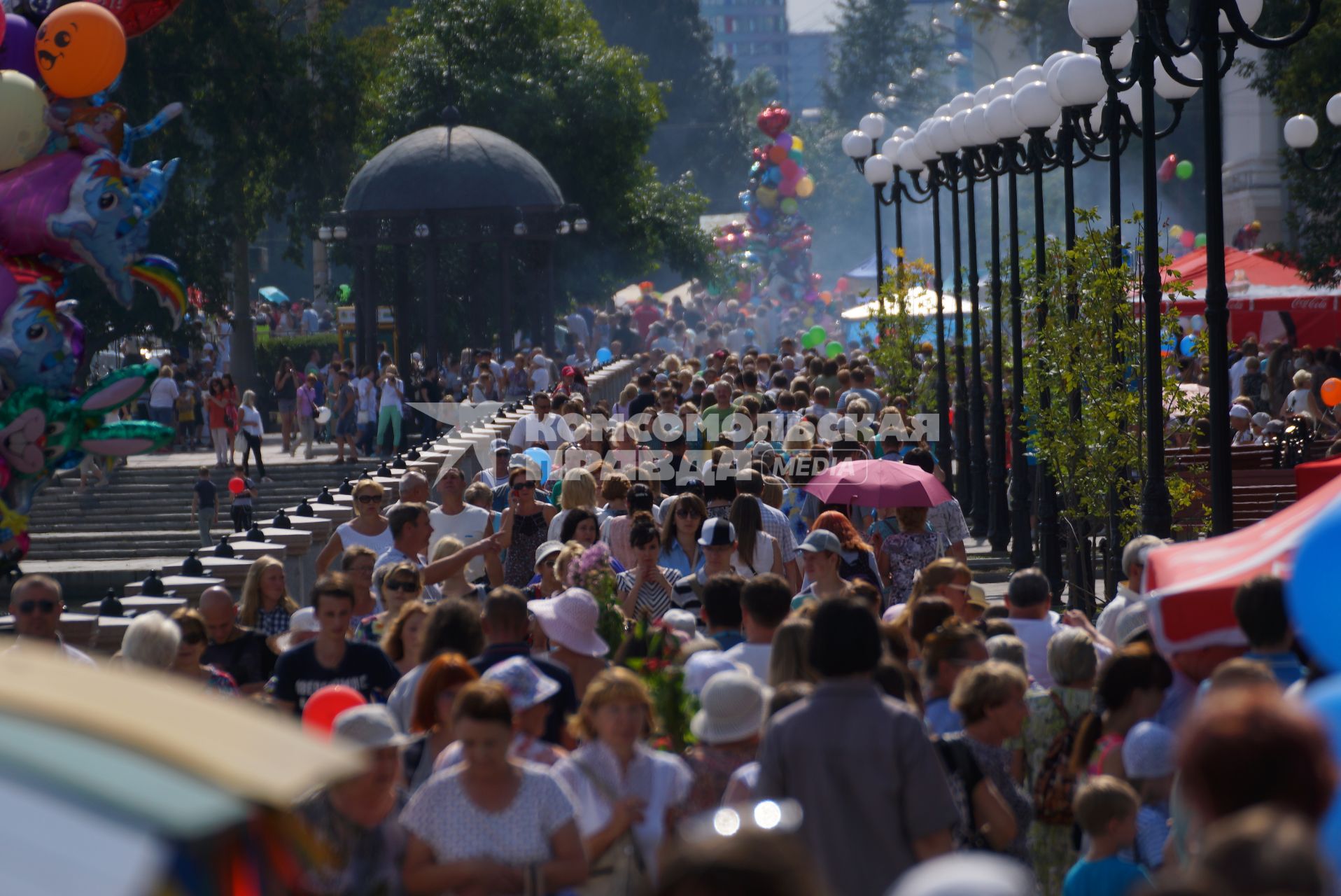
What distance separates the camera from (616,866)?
536 cm

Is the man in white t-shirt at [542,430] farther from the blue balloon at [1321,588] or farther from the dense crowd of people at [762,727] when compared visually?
the blue balloon at [1321,588]

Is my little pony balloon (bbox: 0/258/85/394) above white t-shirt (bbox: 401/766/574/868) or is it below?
above

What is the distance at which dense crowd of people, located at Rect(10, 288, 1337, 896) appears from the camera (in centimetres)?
301

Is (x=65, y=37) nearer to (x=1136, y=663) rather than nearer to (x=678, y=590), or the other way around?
(x=678, y=590)

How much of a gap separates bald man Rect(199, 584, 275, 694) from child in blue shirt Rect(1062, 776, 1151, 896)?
4.12m

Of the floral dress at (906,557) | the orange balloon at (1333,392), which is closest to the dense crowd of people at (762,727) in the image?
the floral dress at (906,557)

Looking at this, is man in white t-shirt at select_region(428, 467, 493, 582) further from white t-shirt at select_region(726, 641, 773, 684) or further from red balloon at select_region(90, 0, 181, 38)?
red balloon at select_region(90, 0, 181, 38)

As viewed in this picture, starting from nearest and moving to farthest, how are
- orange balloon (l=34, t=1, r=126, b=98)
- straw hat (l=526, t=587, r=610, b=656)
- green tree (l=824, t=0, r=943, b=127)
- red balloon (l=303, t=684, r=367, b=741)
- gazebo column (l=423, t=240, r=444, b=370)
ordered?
red balloon (l=303, t=684, r=367, b=741), straw hat (l=526, t=587, r=610, b=656), orange balloon (l=34, t=1, r=126, b=98), gazebo column (l=423, t=240, r=444, b=370), green tree (l=824, t=0, r=943, b=127)

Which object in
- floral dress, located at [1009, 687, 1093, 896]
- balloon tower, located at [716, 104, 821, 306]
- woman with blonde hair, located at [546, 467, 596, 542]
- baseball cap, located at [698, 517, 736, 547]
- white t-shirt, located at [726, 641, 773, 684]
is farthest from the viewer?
balloon tower, located at [716, 104, 821, 306]

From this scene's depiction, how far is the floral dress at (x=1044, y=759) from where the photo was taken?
6.03m

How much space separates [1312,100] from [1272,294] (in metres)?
3.21

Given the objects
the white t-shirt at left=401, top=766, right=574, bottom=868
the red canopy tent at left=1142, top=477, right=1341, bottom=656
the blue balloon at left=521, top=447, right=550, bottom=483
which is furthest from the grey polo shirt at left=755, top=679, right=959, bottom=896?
the blue balloon at left=521, top=447, right=550, bottom=483

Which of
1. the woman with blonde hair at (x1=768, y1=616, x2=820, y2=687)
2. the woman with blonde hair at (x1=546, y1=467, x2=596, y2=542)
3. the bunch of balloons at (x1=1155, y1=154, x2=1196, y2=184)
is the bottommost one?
the woman with blonde hair at (x1=768, y1=616, x2=820, y2=687)

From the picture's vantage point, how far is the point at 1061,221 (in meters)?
108
